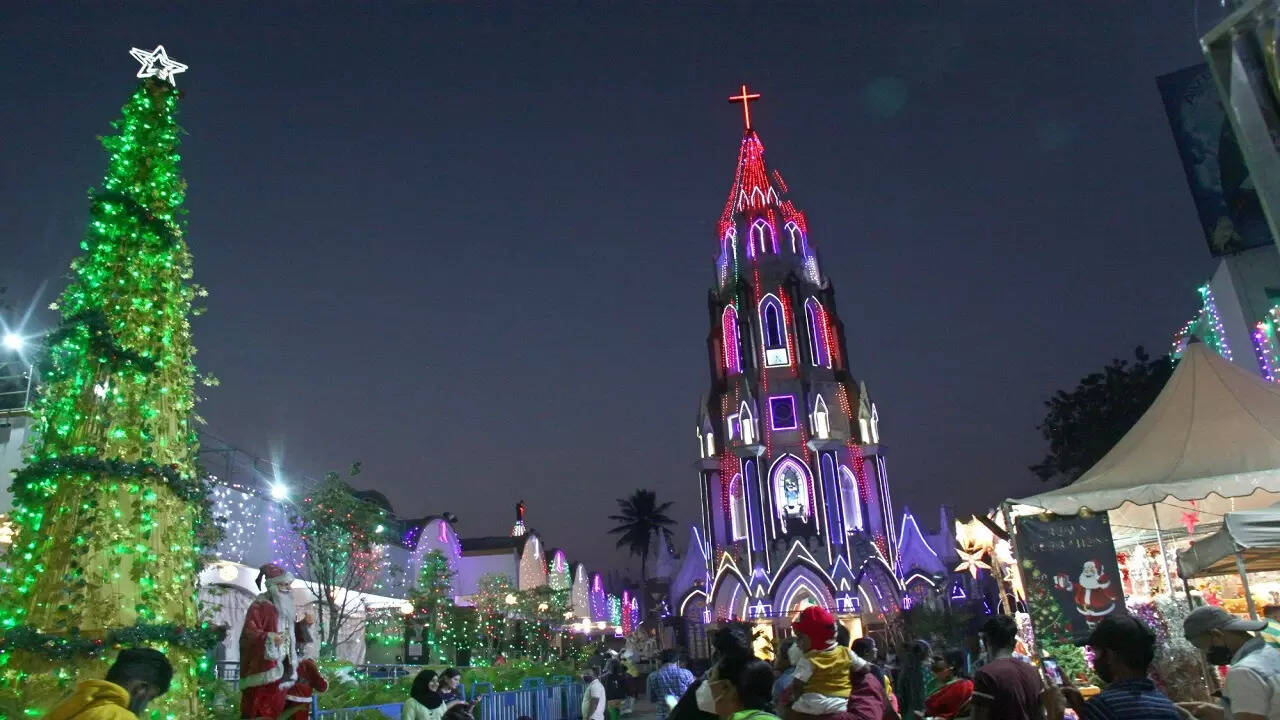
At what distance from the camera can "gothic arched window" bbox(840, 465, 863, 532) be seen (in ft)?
152

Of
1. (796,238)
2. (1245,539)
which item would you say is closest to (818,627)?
(1245,539)

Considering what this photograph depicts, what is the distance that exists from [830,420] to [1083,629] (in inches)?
1510

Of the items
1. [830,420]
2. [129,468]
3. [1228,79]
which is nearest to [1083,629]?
[1228,79]

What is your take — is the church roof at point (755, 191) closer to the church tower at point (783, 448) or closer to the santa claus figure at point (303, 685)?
the church tower at point (783, 448)

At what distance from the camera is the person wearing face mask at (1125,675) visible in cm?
359

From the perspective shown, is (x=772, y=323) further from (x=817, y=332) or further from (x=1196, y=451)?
(x=1196, y=451)

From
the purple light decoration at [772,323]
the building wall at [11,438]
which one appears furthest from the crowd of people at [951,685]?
the purple light decoration at [772,323]

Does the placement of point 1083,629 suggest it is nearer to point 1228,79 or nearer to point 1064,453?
point 1228,79

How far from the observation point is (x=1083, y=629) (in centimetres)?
919

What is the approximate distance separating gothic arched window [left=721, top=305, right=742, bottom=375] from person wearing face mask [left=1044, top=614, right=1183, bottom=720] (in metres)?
45.7

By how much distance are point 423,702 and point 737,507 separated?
135ft

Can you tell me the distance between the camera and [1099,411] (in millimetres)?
31094

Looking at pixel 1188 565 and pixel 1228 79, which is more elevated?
pixel 1228 79

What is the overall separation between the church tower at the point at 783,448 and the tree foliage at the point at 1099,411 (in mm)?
13504
